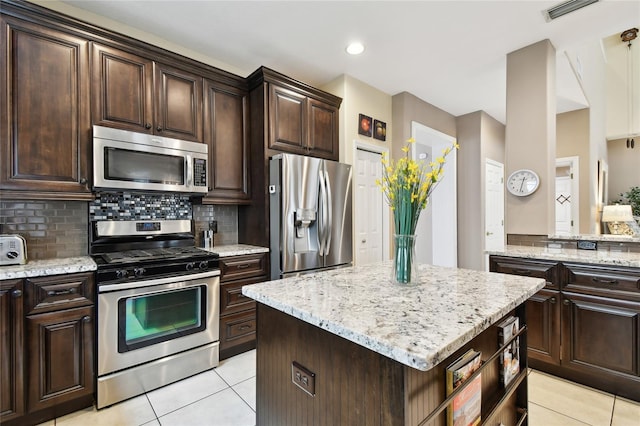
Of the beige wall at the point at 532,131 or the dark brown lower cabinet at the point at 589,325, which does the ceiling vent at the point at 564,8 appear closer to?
the beige wall at the point at 532,131

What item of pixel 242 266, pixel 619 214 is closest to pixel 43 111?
pixel 242 266

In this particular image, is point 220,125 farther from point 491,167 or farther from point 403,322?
point 491,167

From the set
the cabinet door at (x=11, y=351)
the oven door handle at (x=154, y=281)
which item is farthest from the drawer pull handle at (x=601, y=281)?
the cabinet door at (x=11, y=351)

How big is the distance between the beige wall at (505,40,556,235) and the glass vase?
222 centimetres

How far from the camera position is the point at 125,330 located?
203 centimetres

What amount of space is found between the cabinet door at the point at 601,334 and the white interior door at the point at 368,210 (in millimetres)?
1920

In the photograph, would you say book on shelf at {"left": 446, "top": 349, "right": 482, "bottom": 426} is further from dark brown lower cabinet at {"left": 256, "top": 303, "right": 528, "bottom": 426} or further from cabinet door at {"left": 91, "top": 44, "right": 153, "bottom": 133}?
cabinet door at {"left": 91, "top": 44, "right": 153, "bottom": 133}

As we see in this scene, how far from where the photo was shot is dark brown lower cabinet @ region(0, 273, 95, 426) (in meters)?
1.69

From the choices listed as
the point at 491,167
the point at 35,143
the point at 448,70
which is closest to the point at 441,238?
the point at 491,167

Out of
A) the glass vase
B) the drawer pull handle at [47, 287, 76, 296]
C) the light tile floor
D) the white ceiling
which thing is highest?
the white ceiling

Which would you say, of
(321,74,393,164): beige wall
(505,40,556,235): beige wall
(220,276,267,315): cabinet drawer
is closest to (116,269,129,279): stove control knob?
(220,276,267,315): cabinet drawer

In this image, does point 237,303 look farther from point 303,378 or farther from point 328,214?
point 303,378

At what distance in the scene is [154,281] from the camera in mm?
2133

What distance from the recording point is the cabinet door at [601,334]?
6.47ft
